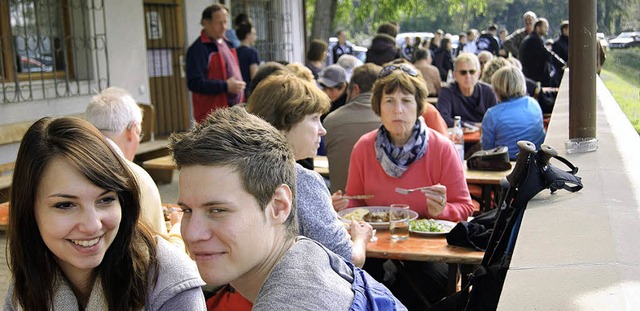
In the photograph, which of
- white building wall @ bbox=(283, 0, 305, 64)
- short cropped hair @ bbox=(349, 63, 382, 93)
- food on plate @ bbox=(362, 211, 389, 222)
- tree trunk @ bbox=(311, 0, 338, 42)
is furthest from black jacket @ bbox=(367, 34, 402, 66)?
food on plate @ bbox=(362, 211, 389, 222)

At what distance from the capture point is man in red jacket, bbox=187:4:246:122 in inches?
298

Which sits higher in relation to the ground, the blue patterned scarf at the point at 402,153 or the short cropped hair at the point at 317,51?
the short cropped hair at the point at 317,51

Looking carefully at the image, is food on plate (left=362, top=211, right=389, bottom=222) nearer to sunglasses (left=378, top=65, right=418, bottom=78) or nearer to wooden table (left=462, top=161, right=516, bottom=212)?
sunglasses (left=378, top=65, right=418, bottom=78)

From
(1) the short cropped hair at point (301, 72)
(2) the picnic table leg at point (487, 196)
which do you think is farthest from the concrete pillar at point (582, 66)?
(1) the short cropped hair at point (301, 72)

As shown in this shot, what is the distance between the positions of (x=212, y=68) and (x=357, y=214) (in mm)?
4028

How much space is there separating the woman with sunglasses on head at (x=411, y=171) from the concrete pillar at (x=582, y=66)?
71cm

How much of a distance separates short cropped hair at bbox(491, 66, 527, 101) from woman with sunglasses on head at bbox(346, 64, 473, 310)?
2.20m

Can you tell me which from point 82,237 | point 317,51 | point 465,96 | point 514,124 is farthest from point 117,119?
point 317,51

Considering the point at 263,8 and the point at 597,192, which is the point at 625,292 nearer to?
the point at 597,192

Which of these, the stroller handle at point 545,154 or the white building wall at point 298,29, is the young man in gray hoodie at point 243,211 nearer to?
the stroller handle at point 545,154

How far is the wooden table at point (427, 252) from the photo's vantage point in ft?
11.8

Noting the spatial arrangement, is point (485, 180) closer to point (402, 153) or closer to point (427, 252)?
point (402, 153)

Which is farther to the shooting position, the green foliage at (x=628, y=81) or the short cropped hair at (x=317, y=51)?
the short cropped hair at (x=317, y=51)

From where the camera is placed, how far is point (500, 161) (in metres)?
5.56
